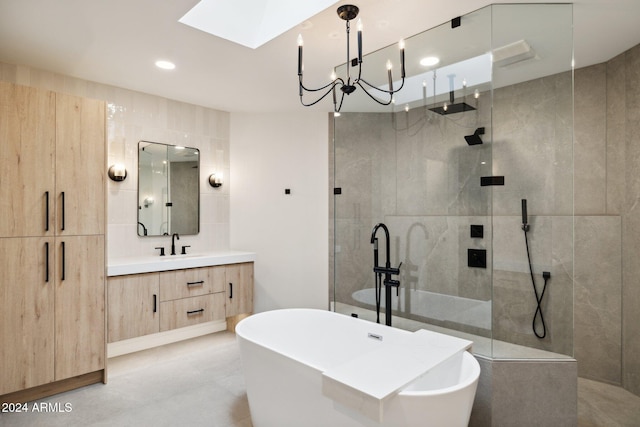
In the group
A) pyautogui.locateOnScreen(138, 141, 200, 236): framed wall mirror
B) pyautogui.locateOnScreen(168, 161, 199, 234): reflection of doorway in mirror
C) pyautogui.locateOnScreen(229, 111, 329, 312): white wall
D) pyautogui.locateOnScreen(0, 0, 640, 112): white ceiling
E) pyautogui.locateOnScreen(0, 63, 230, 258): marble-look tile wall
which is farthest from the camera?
pyautogui.locateOnScreen(229, 111, 329, 312): white wall

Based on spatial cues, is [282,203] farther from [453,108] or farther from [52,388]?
[52,388]

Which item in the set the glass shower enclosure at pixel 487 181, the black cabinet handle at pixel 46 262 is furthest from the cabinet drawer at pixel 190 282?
the glass shower enclosure at pixel 487 181

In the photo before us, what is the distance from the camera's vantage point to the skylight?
232 centimetres

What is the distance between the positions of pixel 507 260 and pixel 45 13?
3478mm

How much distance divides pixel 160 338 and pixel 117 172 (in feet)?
5.87

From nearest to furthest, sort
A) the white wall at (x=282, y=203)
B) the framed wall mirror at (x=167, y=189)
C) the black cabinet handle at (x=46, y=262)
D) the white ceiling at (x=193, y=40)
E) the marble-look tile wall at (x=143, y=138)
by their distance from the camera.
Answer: the white ceiling at (x=193, y=40) < the black cabinet handle at (x=46, y=262) < the marble-look tile wall at (x=143, y=138) < the framed wall mirror at (x=167, y=189) < the white wall at (x=282, y=203)

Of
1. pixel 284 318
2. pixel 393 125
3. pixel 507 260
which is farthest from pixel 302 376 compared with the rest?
pixel 393 125

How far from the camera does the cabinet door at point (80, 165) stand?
2678 millimetres

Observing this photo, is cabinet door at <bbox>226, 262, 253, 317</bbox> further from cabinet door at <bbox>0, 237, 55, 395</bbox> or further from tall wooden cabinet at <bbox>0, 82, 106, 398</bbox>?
cabinet door at <bbox>0, 237, 55, 395</bbox>

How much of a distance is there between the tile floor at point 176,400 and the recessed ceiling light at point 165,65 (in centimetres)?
263

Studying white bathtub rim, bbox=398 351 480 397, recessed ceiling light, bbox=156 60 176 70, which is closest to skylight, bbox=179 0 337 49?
recessed ceiling light, bbox=156 60 176 70

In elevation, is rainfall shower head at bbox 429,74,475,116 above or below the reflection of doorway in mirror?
above

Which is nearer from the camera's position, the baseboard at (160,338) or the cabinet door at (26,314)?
the cabinet door at (26,314)

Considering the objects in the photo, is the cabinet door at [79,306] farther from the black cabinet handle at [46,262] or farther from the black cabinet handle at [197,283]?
the black cabinet handle at [197,283]
